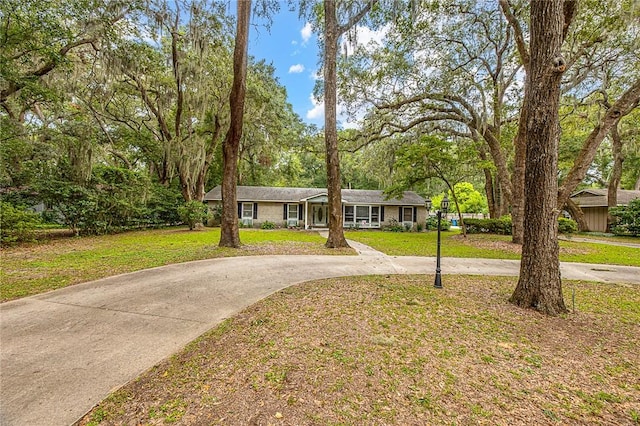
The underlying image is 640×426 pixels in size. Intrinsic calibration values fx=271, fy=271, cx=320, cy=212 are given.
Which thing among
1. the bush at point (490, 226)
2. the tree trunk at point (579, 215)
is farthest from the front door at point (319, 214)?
the tree trunk at point (579, 215)

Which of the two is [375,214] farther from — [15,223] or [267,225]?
[15,223]

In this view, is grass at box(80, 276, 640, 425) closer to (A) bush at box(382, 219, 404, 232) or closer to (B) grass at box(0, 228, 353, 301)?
(B) grass at box(0, 228, 353, 301)

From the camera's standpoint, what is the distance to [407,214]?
878 inches

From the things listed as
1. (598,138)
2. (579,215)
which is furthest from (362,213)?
(598,138)

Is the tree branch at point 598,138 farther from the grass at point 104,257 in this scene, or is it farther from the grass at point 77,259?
the grass at point 77,259

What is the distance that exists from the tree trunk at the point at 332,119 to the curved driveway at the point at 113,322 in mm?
3098

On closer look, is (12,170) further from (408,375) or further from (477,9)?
(477,9)

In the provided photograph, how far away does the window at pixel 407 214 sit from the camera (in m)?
22.2

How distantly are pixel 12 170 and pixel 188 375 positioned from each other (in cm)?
1326

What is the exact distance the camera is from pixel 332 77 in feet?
32.2

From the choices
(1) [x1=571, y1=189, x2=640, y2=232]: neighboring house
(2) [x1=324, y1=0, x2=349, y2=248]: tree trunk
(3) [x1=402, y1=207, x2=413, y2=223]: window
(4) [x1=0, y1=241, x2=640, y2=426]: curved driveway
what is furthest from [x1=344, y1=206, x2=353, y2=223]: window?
(1) [x1=571, y1=189, x2=640, y2=232]: neighboring house

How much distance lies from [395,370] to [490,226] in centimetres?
1758

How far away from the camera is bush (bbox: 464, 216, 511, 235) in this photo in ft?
53.8

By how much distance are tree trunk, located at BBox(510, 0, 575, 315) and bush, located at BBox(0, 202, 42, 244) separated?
565 inches
